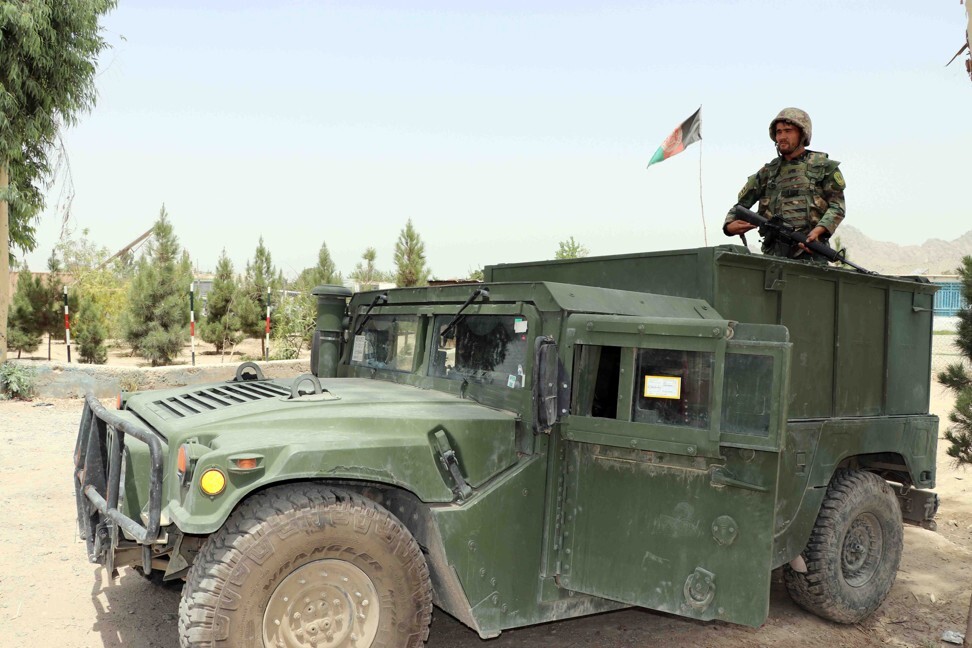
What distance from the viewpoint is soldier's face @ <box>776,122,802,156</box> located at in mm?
5160

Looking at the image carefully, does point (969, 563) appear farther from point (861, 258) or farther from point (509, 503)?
point (861, 258)

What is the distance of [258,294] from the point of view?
827 inches

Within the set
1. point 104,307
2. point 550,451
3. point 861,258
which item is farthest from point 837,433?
point 861,258

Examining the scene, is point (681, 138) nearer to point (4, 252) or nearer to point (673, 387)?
point (673, 387)

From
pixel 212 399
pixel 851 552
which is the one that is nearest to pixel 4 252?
pixel 212 399

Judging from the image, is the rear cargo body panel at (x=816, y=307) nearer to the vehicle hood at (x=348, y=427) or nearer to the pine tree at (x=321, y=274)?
the vehicle hood at (x=348, y=427)

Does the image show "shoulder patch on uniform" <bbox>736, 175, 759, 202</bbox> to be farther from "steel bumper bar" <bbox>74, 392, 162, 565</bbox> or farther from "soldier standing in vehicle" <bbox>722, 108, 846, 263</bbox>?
"steel bumper bar" <bbox>74, 392, 162, 565</bbox>

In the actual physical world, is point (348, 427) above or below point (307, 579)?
above

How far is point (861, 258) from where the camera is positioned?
10969 cm

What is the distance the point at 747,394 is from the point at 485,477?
113 centimetres

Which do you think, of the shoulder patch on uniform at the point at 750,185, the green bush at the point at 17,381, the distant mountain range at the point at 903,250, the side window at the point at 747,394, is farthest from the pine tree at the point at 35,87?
the distant mountain range at the point at 903,250

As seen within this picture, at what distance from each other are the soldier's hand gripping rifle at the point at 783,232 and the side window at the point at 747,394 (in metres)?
2.13

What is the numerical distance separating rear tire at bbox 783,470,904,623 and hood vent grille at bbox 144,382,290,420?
2980 millimetres

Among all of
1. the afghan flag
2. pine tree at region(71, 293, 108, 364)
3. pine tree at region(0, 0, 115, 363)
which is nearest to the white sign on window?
the afghan flag
